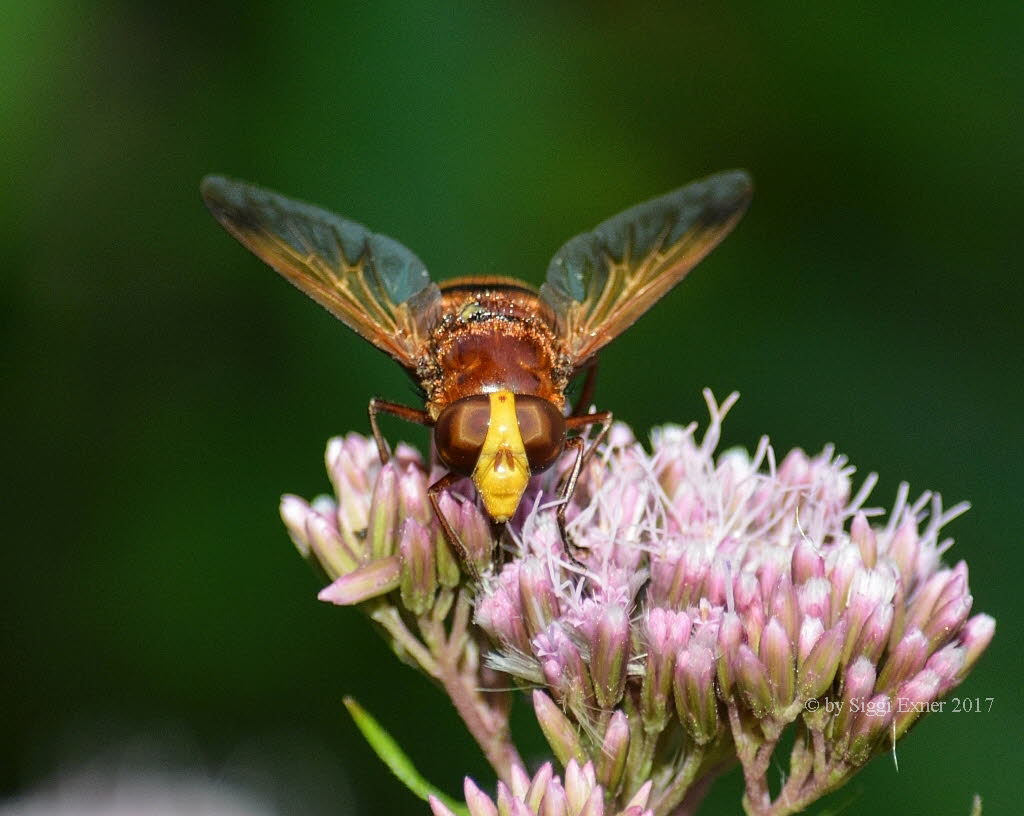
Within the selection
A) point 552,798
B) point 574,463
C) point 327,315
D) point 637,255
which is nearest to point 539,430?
point 574,463

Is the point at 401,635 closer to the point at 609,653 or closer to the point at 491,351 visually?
the point at 609,653

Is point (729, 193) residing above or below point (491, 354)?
above

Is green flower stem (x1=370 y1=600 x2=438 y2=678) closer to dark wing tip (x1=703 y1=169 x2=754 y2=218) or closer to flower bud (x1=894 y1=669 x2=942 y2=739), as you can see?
flower bud (x1=894 y1=669 x2=942 y2=739)

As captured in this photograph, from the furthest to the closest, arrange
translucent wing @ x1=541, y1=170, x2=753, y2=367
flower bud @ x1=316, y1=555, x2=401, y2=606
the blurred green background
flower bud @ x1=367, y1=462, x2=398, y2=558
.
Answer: the blurred green background
translucent wing @ x1=541, y1=170, x2=753, y2=367
flower bud @ x1=367, y1=462, x2=398, y2=558
flower bud @ x1=316, y1=555, x2=401, y2=606

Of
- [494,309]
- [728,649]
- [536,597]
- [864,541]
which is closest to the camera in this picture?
[728,649]

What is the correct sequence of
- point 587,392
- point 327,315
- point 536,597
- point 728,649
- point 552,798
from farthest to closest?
1. point 327,315
2. point 587,392
3. point 536,597
4. point 728,649
5. point 552,798

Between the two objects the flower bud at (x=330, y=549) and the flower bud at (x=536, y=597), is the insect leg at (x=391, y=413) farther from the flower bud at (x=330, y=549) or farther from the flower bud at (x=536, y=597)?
the flower bud at (x=536, y=597)

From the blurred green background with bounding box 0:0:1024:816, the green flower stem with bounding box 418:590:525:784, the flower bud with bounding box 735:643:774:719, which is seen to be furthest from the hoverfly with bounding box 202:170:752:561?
the blurred green background with bounding box 0:0:1024:816
